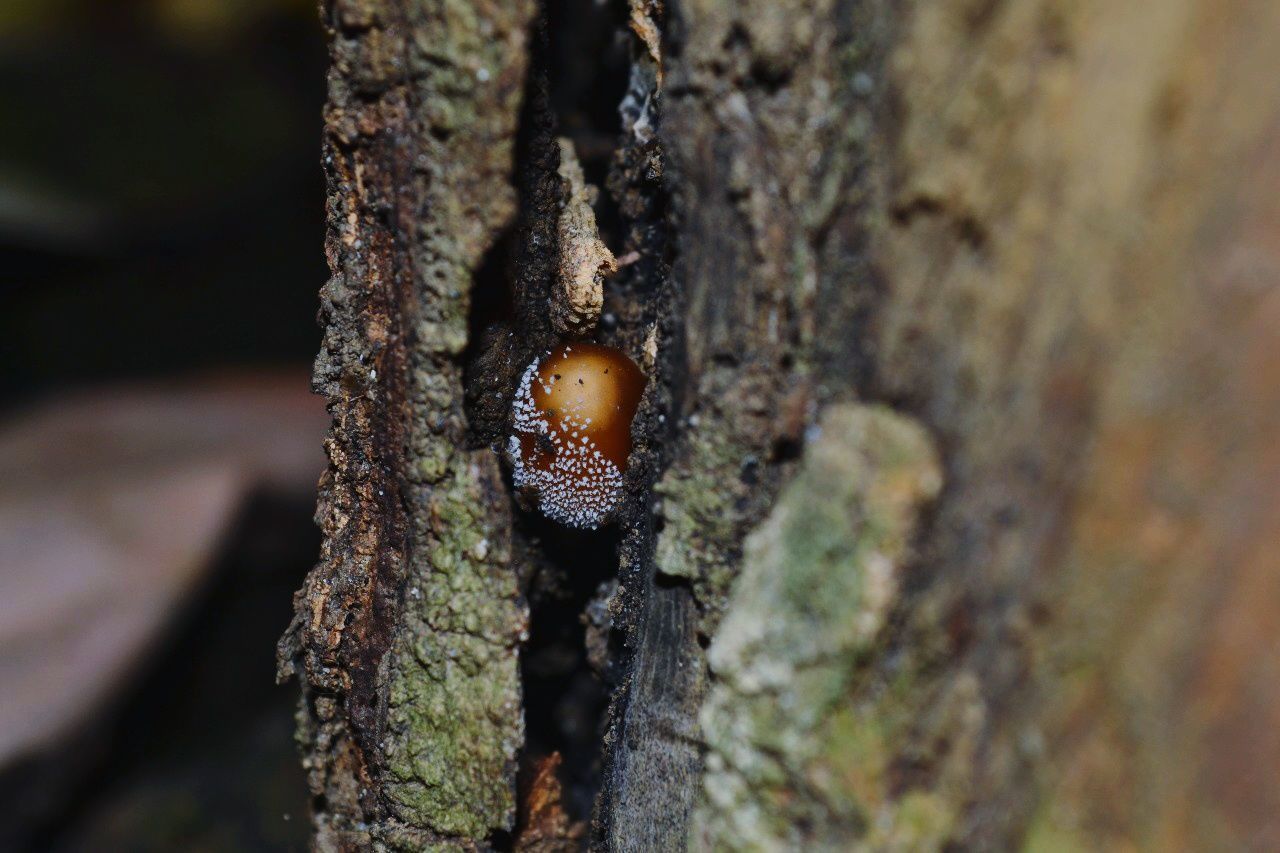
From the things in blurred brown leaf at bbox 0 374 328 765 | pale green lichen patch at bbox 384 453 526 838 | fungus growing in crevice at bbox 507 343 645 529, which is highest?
fungus growing in crevice at bbox 507 343 645 529

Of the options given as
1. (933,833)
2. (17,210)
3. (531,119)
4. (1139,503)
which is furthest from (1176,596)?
(17,210)

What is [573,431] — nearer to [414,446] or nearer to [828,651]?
[414,446]

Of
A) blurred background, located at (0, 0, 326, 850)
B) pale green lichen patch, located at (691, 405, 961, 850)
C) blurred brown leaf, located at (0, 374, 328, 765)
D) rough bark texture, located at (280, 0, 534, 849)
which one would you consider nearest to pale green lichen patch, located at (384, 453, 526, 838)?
rough bark texture, located at (280, 0, 534, 849)

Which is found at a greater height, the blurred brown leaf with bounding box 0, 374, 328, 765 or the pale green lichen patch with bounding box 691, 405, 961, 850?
the pale green lichen patch with bounding box 691, 405, 961, 850

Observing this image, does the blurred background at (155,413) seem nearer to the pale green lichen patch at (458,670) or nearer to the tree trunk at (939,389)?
the pale green lichen patch at (458,670)

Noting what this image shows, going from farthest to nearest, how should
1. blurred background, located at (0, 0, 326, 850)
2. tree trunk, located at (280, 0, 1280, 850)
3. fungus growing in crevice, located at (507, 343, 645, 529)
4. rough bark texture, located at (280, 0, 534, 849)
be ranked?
blurred background, located at (0, 0, 326, 850), fungus growing in crevice, located at (507, 343, 645, 529), rough bark texture, located at (280, 0, 534, 849), tree trunk, located at (280, 0, 1280, 850)

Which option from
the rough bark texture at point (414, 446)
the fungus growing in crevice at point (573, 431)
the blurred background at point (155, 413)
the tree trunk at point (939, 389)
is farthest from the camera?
the blurred background at point (155, 413)

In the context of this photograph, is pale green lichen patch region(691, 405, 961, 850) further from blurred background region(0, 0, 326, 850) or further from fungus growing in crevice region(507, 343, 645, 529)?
blurred background region(0, 0, 326, 850)

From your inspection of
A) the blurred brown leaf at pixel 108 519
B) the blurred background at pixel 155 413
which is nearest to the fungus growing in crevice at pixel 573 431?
the blurred background at pixel 155 413
